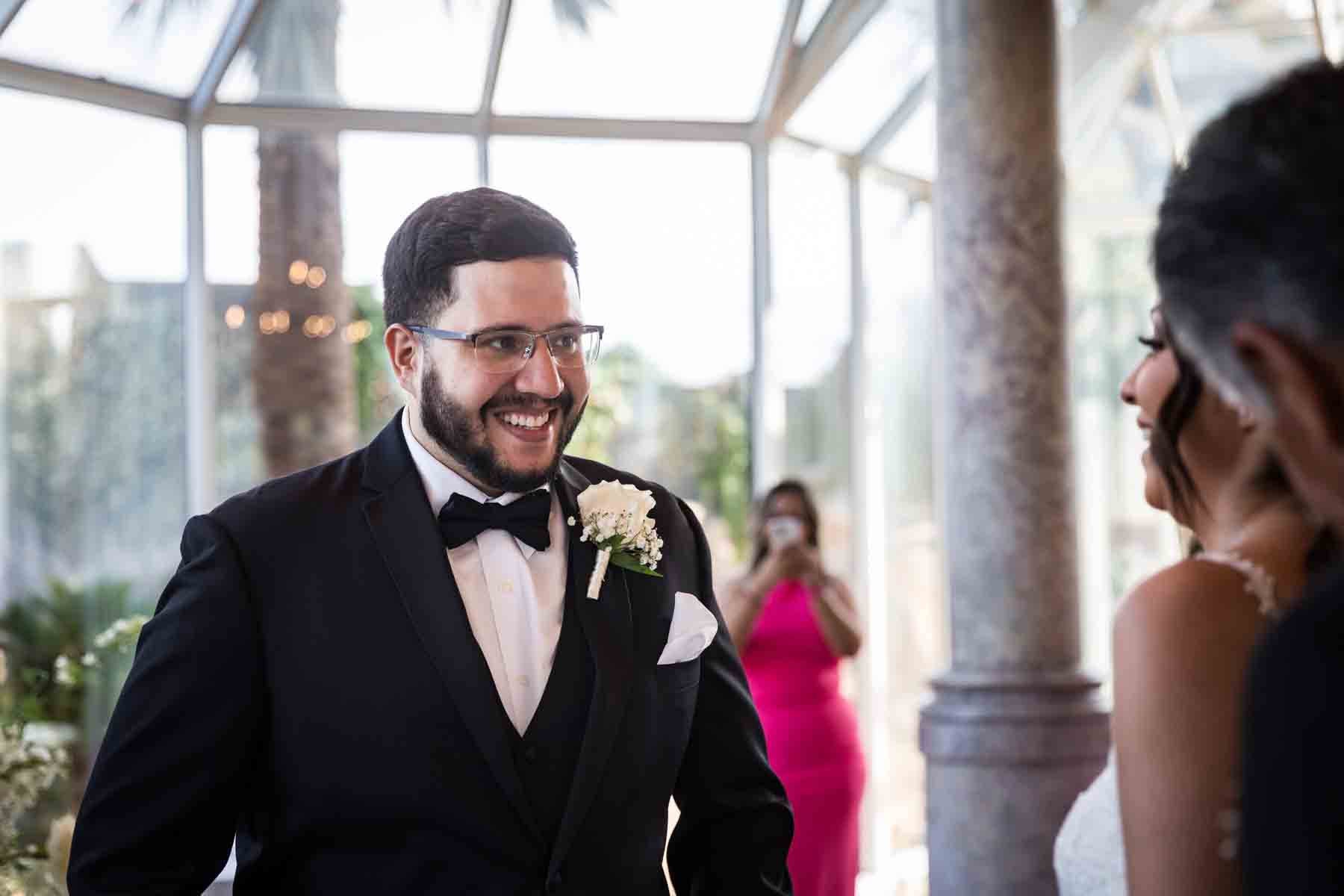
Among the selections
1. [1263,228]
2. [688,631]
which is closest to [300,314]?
[688,631]

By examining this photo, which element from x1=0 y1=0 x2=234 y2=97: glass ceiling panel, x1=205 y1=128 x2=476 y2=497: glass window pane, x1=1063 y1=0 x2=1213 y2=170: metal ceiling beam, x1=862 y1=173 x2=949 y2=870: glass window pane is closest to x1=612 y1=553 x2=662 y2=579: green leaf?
x1=205 y1=128 x2=476 y2=497: glass window pane

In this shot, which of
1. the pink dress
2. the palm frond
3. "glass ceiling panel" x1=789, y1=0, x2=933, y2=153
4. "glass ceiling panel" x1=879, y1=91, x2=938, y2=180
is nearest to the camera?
the pink dress

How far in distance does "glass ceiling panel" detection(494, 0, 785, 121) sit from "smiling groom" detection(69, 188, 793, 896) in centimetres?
518

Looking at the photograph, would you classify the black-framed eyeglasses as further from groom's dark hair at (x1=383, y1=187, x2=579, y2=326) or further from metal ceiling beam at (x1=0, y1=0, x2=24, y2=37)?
metal ceiling beam at (x1=0, y1=0, x2=24, y2=37)

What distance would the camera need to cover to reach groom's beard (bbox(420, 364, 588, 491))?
2.34 metres

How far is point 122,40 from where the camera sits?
21.5 feet

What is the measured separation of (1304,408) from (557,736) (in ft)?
4.72

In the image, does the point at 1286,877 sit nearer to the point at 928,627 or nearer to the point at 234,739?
the point at 234,739

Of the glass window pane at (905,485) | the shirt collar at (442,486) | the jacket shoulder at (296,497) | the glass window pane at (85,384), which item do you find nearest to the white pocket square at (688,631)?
the shirt collar at (442,486)

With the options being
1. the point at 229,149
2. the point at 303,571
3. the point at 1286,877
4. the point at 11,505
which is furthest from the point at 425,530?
the point at 229,149

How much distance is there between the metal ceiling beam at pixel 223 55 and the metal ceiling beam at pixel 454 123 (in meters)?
0.08

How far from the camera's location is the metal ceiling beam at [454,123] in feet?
23.2

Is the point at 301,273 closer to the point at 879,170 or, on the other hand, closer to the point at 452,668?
the point at 879,170

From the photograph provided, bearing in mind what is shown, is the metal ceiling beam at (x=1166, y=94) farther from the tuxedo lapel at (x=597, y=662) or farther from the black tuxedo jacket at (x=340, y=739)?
the black tuxedo jacket at (x=340, y=739)
